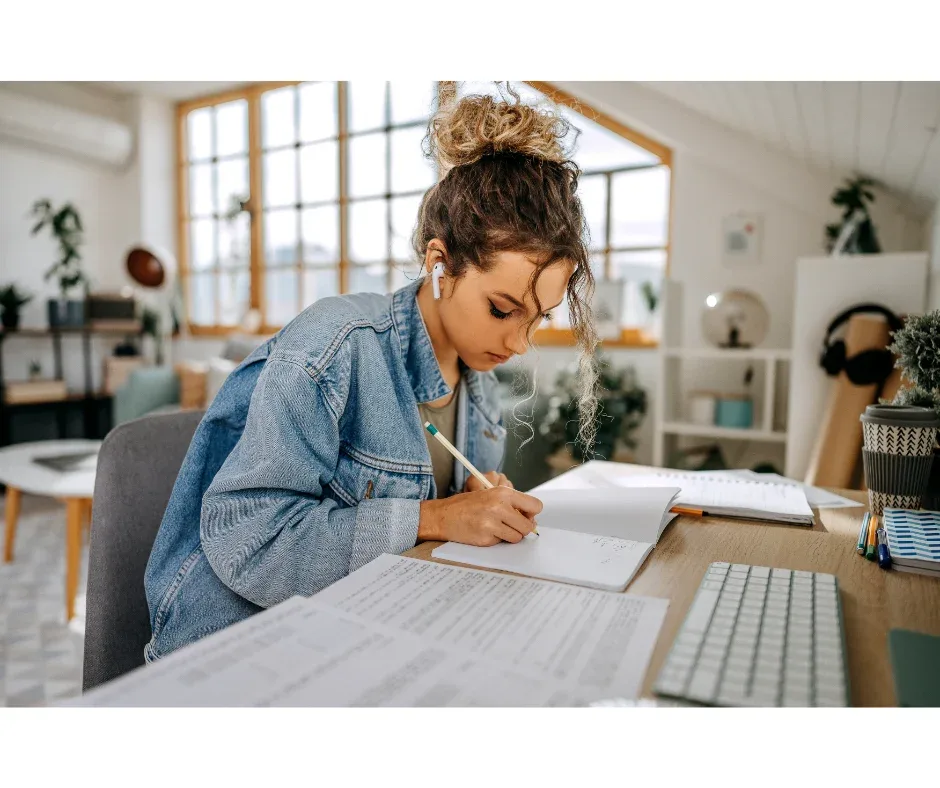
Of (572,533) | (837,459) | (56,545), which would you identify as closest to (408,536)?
(572,533)

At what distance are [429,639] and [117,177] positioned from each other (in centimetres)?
603

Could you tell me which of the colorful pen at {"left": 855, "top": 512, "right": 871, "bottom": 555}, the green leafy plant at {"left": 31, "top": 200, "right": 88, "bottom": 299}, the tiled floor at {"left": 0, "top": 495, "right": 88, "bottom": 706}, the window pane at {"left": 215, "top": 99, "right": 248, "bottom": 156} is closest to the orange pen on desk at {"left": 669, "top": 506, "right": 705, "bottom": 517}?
the colorful pen at {"left": 855, "top": 512, "right": 871, "bottom": 555}

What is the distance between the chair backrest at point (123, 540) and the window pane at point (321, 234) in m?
4.18

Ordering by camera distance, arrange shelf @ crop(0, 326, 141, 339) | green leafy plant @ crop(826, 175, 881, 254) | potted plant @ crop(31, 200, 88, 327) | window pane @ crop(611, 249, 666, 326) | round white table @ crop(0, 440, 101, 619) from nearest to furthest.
Result: round white table @ crop(0, 440, 101, 619)
green leafy plant @ crop(826, 175, 881, 254)
window pane @ crop(611, 249, 666, 326)
shelf @ crop(0, 326, 141, 339)
potted plant @ crop(31, 200, 88, 327)

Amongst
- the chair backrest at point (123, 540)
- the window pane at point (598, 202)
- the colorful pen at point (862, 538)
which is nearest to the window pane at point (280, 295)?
the window pane at point (598, 202)

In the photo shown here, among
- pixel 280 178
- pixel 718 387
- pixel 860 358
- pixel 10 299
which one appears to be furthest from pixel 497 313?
pixel 280 178

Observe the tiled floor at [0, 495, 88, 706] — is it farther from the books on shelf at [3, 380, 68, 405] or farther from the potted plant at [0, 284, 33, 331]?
the potted plant at [0, 284, 33, 331]

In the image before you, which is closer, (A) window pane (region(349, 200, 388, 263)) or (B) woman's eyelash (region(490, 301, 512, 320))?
(B) woman's eyelash (region(490, 301, 512, 320))

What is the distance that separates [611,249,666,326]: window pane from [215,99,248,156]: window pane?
3248mm

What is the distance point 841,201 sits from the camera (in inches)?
101

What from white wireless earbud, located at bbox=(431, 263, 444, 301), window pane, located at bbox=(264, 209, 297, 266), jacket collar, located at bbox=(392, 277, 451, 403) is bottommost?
jacket collar, located at bbox=(392, 277, 451, 403)

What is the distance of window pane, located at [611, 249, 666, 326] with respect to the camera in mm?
3707

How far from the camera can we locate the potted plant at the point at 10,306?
13.8 ft
